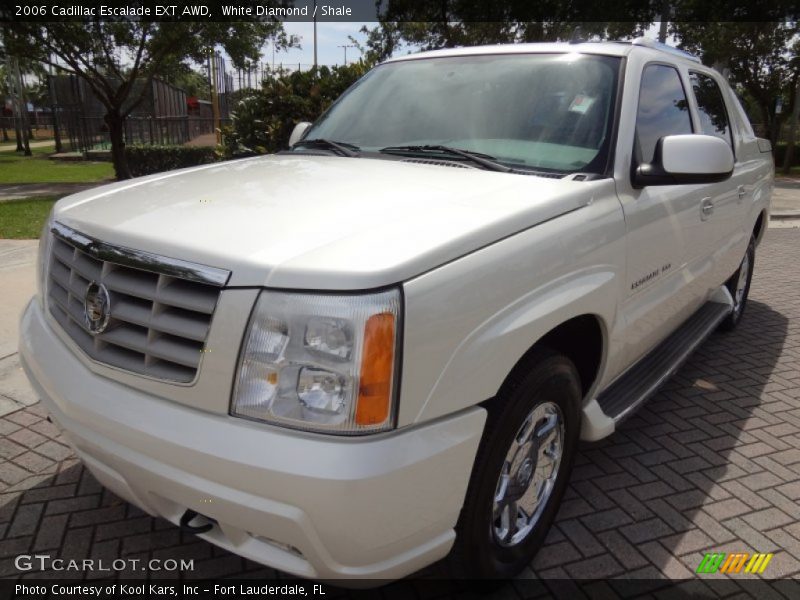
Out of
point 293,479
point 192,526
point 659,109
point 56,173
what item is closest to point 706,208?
point 659,109

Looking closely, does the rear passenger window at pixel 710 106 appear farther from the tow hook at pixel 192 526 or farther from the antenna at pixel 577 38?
the tow hook at pixel 192 526

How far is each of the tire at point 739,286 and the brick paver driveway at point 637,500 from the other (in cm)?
107

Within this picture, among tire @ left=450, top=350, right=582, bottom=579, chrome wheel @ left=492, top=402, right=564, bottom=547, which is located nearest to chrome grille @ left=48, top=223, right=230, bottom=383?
tire @ left=450, top=350, right=582, bottom=579

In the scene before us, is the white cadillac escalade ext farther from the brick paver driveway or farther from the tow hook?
the brick paver driveway

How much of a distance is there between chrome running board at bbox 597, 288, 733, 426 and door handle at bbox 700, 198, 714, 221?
2.41ft

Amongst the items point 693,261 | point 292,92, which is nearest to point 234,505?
point 693,261

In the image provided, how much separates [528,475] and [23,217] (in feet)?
33.1

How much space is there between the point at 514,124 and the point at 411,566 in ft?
6.32

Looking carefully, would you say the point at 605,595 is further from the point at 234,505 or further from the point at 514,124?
the point at 514,124

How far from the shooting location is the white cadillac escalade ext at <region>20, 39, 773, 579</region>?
1.67 metres

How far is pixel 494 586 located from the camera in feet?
7.66

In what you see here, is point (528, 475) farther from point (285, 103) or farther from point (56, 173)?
point (56, 173)

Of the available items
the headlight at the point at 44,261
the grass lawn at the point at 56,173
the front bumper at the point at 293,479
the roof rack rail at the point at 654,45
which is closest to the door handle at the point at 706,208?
the roof rack rail at the point at 654,45

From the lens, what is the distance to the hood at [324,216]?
1.72 meters
